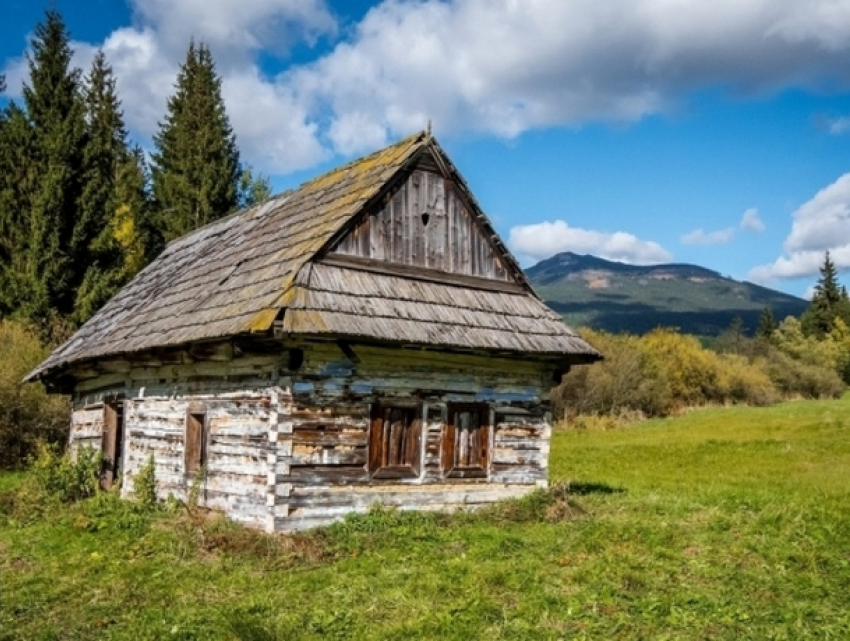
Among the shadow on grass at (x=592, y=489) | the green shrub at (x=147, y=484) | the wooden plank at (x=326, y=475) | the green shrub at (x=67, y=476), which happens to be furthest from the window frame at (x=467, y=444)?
the green shrub at (x=67, y=476)

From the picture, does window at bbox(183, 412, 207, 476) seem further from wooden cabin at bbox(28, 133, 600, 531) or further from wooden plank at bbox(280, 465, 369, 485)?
wooden plank at bbox(280, 465, 369, 485)

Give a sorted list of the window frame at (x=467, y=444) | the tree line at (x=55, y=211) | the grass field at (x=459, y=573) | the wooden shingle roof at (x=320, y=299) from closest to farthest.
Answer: the grass field at (x=459, y=573)
the wooden shingle roof at (x=320, y=299)
the window frame at (x=467, y=444)
the tree line at (x=55, y=211)

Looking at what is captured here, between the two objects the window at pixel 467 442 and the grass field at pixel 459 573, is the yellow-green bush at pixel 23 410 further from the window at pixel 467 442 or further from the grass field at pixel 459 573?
the window at pixel 467 442

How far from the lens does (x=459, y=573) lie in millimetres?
7914

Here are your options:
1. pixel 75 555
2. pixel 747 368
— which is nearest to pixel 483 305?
pixel 75 555

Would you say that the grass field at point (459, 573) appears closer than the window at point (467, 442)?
Yes

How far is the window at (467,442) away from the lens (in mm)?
10961

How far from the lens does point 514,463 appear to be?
1160 cm

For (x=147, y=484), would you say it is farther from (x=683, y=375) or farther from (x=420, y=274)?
(x=683, y=375)

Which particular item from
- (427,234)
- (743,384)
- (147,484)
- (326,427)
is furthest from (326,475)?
(743,384)

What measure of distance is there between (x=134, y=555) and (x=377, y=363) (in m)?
3.49

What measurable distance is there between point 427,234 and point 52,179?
58.4 ft

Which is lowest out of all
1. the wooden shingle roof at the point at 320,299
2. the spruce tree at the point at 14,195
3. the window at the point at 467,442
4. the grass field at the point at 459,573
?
the grass field at the point at 459,573

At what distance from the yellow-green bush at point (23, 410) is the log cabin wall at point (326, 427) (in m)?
7.48
